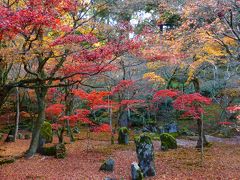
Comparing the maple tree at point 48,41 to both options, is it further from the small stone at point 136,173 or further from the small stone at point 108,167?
the small stone at point 136,173

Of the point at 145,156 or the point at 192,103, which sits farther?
the point at 192,103

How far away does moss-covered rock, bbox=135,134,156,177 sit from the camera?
9883 mm

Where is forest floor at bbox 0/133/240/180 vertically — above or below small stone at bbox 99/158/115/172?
below

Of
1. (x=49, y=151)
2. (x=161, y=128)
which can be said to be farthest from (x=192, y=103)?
(x=161, y=128)

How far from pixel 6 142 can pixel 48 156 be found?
254 inches

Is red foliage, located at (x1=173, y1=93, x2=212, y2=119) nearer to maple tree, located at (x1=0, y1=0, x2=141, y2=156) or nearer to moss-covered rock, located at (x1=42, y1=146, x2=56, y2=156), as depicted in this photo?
maple tree, located at (x1=0, y1=0, x2=141, y2=156)

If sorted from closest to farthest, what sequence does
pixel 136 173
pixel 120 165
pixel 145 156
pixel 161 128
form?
pixel 136 173, pixel 145 156, pixel 120 165, pixel 161 128

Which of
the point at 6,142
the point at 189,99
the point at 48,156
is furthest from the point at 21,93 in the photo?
the point at 189,99

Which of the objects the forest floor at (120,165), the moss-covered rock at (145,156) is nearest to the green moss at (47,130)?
the forest floor at (120,165)

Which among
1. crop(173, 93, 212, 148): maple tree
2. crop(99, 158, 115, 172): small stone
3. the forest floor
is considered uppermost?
crop(173, 93, 212, 148): maple tree

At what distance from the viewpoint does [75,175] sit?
32.2ft

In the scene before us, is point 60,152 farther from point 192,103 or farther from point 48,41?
point 192,103

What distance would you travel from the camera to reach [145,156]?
32.9 ft

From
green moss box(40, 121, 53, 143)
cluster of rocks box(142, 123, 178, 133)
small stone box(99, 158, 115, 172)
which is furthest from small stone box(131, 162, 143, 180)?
cluster of rocks box(142, 123, 178, 133)
